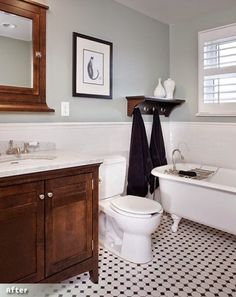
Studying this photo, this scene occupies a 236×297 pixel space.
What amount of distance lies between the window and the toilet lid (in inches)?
57.2

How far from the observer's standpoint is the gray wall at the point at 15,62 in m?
2.06

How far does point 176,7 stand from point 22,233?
2752 mm

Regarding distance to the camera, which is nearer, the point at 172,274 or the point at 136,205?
the point at 172,274

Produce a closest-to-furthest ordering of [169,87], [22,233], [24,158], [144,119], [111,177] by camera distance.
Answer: [22,233]
[24,158]
[111,177]
[144,119]
[169,87]

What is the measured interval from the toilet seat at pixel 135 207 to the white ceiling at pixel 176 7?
6.64 feet

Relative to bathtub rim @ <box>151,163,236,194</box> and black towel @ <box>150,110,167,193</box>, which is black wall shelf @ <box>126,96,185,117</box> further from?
bathtub rim @ <box>151,163,236,194</box>

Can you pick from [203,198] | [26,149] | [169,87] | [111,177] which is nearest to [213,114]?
[169,87]

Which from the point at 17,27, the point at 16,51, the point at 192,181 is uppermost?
the point at 17,27

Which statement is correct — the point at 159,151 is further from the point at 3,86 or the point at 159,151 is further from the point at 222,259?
the point at 3,86

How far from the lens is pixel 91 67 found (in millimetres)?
2648

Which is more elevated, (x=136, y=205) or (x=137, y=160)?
(x=137, y=160)

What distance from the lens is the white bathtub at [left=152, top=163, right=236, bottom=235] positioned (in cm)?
242

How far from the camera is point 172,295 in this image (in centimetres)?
186

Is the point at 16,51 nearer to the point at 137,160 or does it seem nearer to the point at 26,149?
the point at 26,149
